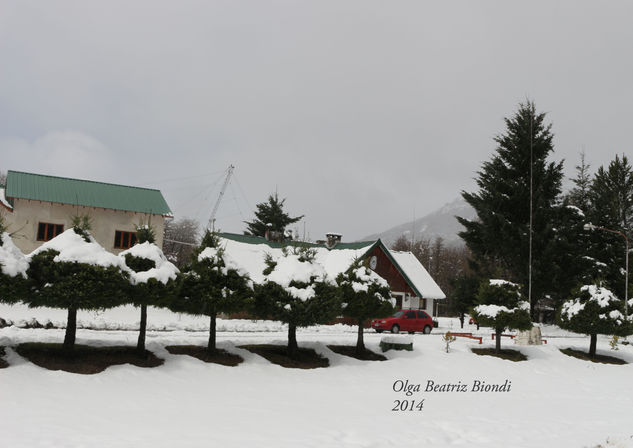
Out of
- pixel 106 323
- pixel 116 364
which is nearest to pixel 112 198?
pixel 106 323

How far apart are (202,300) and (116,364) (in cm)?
383

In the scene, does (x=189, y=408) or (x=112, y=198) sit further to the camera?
(x=112, y=198)

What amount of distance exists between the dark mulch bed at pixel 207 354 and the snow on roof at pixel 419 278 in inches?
1160

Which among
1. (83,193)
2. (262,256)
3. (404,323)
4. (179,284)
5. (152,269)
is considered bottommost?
(404,323)

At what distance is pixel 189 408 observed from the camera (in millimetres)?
13531

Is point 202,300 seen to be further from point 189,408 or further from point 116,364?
point 189,408

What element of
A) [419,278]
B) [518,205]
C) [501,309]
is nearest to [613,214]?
[518,205]

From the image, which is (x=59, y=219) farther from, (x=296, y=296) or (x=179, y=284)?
(x=296, y=296)

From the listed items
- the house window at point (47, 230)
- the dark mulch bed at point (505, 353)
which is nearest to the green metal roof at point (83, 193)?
the house window at point (47, 230)

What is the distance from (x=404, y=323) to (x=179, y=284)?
21089mm

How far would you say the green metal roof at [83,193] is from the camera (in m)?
39.2

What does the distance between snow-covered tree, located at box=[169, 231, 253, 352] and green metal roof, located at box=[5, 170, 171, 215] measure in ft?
61.0

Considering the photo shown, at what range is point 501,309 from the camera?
28312 mm

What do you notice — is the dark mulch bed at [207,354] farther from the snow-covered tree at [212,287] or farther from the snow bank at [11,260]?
the snow bank at [11,260]
